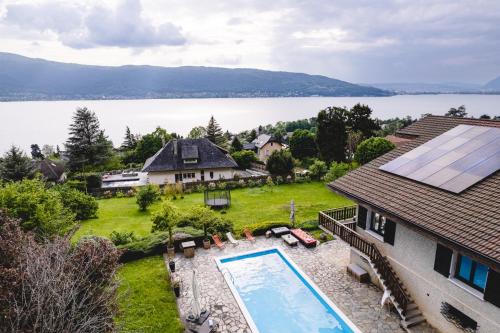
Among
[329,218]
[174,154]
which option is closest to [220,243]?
[329,218]

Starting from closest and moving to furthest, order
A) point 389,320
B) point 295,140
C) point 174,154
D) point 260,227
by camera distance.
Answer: point 389,320 → point 260,227 → point 174,154 → point 295,140

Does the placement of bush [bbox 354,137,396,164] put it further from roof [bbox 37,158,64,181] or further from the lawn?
roof [bbox 37,158,64,181]

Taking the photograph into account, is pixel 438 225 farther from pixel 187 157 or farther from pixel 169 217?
pixel 187 157

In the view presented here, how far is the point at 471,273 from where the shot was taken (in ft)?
36.0

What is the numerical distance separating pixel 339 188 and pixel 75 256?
1159 cm

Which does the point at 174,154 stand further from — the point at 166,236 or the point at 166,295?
the point at 166,295

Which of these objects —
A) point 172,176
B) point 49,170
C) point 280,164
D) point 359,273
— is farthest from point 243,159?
point 359,273

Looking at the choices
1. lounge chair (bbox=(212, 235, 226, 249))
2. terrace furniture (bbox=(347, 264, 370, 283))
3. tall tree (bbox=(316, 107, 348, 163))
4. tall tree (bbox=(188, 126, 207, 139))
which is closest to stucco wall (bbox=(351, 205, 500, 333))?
terrace furniture (bbox=(347, 264, 370, 283))

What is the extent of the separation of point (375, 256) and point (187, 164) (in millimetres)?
34620

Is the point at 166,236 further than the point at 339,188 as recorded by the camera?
Yes

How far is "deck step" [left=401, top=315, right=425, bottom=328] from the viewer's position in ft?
41.6

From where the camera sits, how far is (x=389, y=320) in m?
13.2

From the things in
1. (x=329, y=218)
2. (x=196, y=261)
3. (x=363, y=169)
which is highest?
(x=363, y=169)

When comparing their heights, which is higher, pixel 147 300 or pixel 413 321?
pixel 413 321
